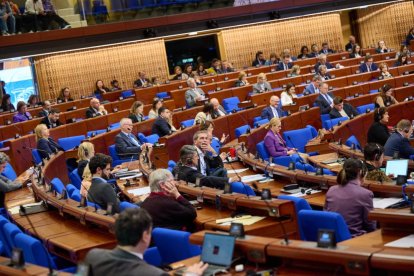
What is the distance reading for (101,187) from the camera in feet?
21.6

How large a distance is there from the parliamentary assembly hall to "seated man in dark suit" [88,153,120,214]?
2cm

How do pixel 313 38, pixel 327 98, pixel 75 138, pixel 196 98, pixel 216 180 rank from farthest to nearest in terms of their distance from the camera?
pixel 313 38 → pixel 196 98 → pixel 327 98 → pixel 75 138 → pixel 216 180

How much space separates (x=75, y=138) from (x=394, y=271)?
27.8 ft

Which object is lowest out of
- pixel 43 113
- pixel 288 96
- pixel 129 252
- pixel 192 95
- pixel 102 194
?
pixel 102 194

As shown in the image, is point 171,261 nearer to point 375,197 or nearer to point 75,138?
point 375,197

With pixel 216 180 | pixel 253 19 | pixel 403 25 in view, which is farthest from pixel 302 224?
pixel 403 25

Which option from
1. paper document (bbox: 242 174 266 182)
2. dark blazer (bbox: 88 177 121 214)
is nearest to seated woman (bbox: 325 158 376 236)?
dark blazer (bbox: 88 177 121 214)

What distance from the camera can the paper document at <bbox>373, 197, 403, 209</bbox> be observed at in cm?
586

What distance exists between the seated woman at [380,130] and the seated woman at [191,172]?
11.5 feet

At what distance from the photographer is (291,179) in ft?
24.2

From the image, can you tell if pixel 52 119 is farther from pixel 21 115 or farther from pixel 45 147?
pixel 45 147

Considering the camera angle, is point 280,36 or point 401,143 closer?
point 401,143


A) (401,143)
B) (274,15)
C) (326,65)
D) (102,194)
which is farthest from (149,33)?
(102,194)

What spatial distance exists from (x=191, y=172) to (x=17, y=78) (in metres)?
11.3
